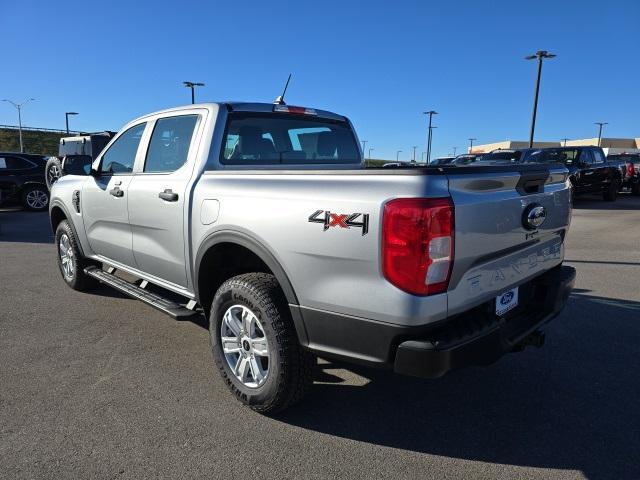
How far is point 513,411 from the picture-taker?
2.98m

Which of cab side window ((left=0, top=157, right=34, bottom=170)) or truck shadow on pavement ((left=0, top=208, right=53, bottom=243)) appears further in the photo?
cab side window ((left=0, top=157, right=34, bottom=170))

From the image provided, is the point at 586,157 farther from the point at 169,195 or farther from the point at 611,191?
the point at 169,195

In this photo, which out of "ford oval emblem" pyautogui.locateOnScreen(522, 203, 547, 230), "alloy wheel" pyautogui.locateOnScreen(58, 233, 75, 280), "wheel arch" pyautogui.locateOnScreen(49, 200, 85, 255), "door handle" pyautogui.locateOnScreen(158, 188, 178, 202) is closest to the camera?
"ford oval emblem" pyautogui.locateOnScreen(522, 203, 547, 230)

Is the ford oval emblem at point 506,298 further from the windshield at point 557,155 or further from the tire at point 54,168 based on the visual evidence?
the windshield at point 557,155

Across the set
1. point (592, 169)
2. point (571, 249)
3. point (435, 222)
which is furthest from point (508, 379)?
point (592, 169)

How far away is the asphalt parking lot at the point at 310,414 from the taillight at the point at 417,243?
3.27ft

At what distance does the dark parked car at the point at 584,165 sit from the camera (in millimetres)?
16078

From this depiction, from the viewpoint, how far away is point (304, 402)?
3.09 m

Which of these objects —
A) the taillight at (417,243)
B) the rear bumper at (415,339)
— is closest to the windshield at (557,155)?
the rear bumper at (415,339)

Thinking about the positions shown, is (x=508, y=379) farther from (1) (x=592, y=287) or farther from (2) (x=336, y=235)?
(1) (x=592, y=287)

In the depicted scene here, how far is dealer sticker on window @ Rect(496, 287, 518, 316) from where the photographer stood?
264 cm

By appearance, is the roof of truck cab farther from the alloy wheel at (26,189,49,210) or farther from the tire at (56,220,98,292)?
the alloy wheel at (26,189,49,210)

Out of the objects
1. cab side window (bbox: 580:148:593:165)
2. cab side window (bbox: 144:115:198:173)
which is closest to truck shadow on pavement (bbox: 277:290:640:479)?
cab side window (bbox: 144:115:198:173)

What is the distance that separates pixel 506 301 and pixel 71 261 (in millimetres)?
4822
